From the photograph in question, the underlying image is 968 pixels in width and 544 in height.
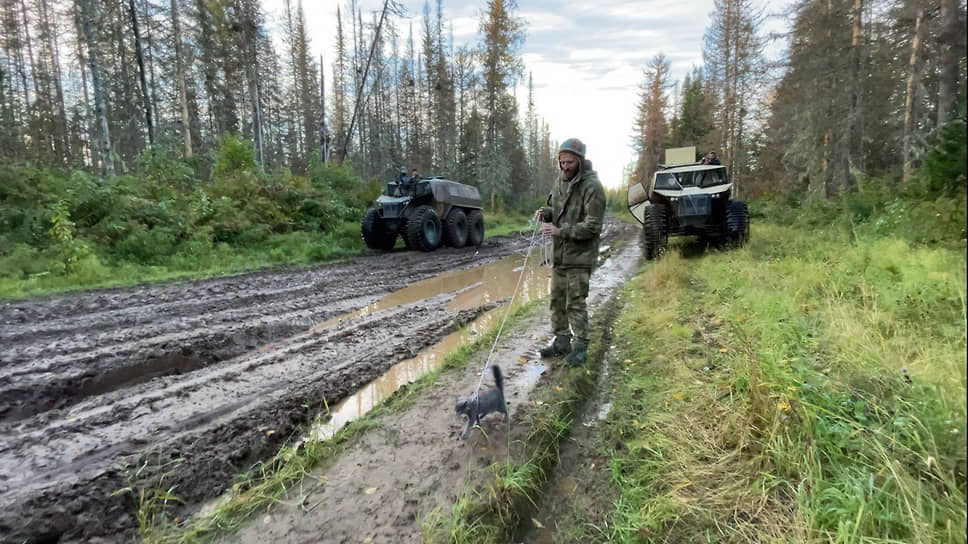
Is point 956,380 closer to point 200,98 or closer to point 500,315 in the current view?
point 500,315

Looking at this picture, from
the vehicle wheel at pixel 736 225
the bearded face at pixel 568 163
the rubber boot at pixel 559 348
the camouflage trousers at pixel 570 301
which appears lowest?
the rubber boot at pixel 559 348

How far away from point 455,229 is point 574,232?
924 cm

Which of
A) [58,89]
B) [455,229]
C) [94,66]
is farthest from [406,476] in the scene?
[58,89]

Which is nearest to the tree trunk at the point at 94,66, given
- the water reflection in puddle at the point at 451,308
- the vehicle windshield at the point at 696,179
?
the water reflection in puddle at the point at 451,308

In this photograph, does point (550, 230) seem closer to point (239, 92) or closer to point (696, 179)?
point (696, 179)

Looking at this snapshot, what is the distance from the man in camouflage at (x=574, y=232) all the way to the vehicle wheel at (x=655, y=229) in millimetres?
5693

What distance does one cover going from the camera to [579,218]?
387 centimetres

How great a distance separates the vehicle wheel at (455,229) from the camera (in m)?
12.7

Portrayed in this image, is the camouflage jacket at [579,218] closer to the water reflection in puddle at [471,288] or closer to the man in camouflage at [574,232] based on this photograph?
the man in camouflage at [574,232]

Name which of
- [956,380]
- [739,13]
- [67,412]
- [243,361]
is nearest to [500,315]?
[243,361]

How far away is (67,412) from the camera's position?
3125 mm

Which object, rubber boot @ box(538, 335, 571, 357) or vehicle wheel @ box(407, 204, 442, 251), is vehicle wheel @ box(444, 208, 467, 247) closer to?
vehicle wheel @ box(407, 204, 442, 251)

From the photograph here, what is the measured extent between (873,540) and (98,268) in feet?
32.6

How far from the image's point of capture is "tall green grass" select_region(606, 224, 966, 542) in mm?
1600
